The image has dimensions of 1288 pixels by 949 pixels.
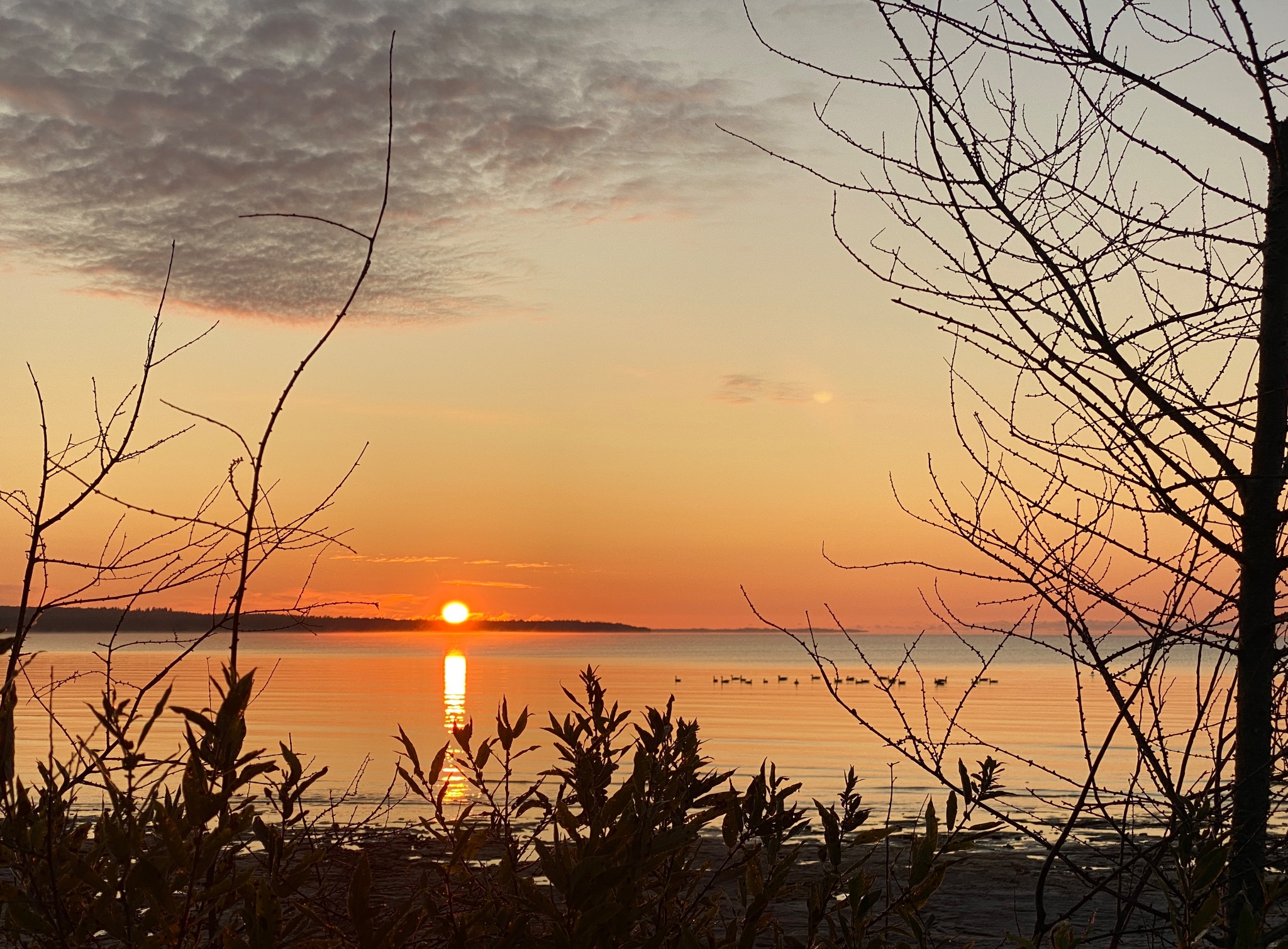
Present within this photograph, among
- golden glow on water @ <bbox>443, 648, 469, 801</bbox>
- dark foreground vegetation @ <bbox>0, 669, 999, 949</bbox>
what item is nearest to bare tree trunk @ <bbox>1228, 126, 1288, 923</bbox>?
dark foreground vegetation @ <bbox>0, 669, 999, 949</bbox>

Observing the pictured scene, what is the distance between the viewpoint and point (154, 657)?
97.2 metres

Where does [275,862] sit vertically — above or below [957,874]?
above

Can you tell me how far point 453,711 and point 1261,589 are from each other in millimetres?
2622

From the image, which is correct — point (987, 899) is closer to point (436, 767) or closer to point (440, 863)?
point (436, 767)

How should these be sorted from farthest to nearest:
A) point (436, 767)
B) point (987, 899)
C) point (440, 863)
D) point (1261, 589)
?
point (987, 899)
point (1261, 589)
point (436, 767)
point (440, 863)

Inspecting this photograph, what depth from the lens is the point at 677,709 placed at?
45688 mm

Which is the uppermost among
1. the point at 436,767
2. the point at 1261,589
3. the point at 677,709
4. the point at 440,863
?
the point at 1261,589

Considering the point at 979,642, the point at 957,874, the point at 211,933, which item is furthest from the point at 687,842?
the point at 979,642

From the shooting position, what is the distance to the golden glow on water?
2779 mm

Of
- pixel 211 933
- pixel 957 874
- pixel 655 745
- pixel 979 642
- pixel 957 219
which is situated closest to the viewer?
pixel 211 933

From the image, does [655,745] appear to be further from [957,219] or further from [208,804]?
[957,219]

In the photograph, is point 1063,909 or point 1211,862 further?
point 1063,909

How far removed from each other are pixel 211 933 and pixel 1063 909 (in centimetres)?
1205

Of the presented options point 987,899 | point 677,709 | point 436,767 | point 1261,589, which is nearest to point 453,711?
point 436,767
